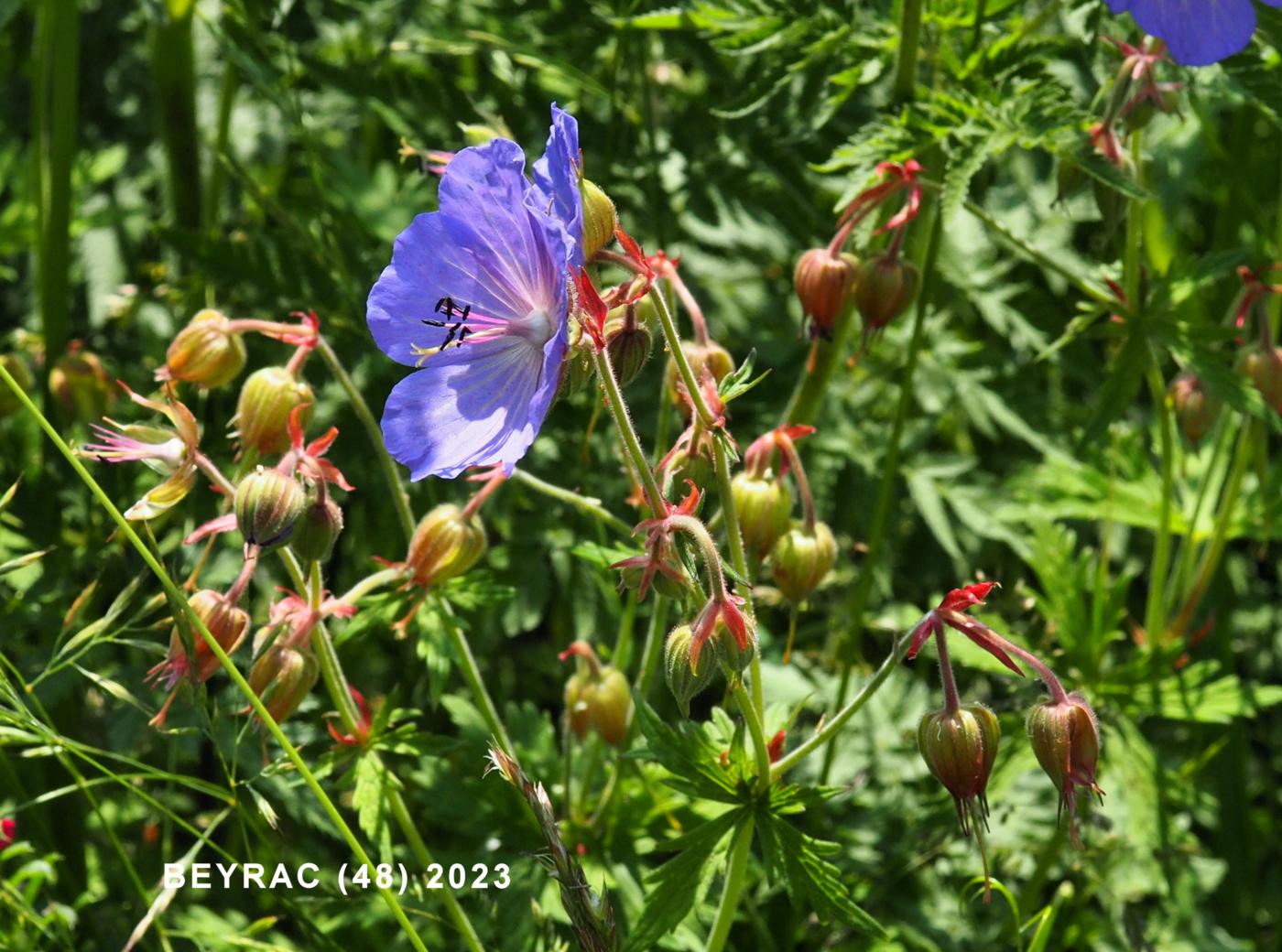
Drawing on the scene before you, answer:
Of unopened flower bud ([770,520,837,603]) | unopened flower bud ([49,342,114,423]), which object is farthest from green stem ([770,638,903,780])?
unopened flower bud ([49,342,114,423])

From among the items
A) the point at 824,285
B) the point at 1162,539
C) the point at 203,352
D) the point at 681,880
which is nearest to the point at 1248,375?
the point at 1162,539

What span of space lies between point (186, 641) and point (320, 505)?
0.74 ft

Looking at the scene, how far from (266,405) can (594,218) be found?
22.1 inches

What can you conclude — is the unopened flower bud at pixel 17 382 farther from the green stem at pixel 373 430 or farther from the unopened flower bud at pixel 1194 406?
the unopened flower bud at pixel 1194 406

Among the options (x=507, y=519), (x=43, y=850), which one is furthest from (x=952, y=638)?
(x=43, y=850)

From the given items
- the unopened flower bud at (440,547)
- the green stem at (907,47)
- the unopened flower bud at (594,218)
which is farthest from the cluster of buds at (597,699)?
the green stem at (907,47)

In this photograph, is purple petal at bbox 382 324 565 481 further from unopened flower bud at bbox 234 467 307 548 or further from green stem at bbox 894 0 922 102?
green stem at bbox 894 0 922 102

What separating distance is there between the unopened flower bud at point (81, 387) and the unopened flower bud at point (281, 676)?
93cm

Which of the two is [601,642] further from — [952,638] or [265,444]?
[265,444]

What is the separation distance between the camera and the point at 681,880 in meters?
1.76

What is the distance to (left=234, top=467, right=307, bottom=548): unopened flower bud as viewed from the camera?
5.56 ft

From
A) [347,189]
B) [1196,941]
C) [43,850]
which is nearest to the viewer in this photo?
[43,850]

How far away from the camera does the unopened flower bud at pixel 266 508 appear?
1693 mm

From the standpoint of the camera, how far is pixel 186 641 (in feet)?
5.59
